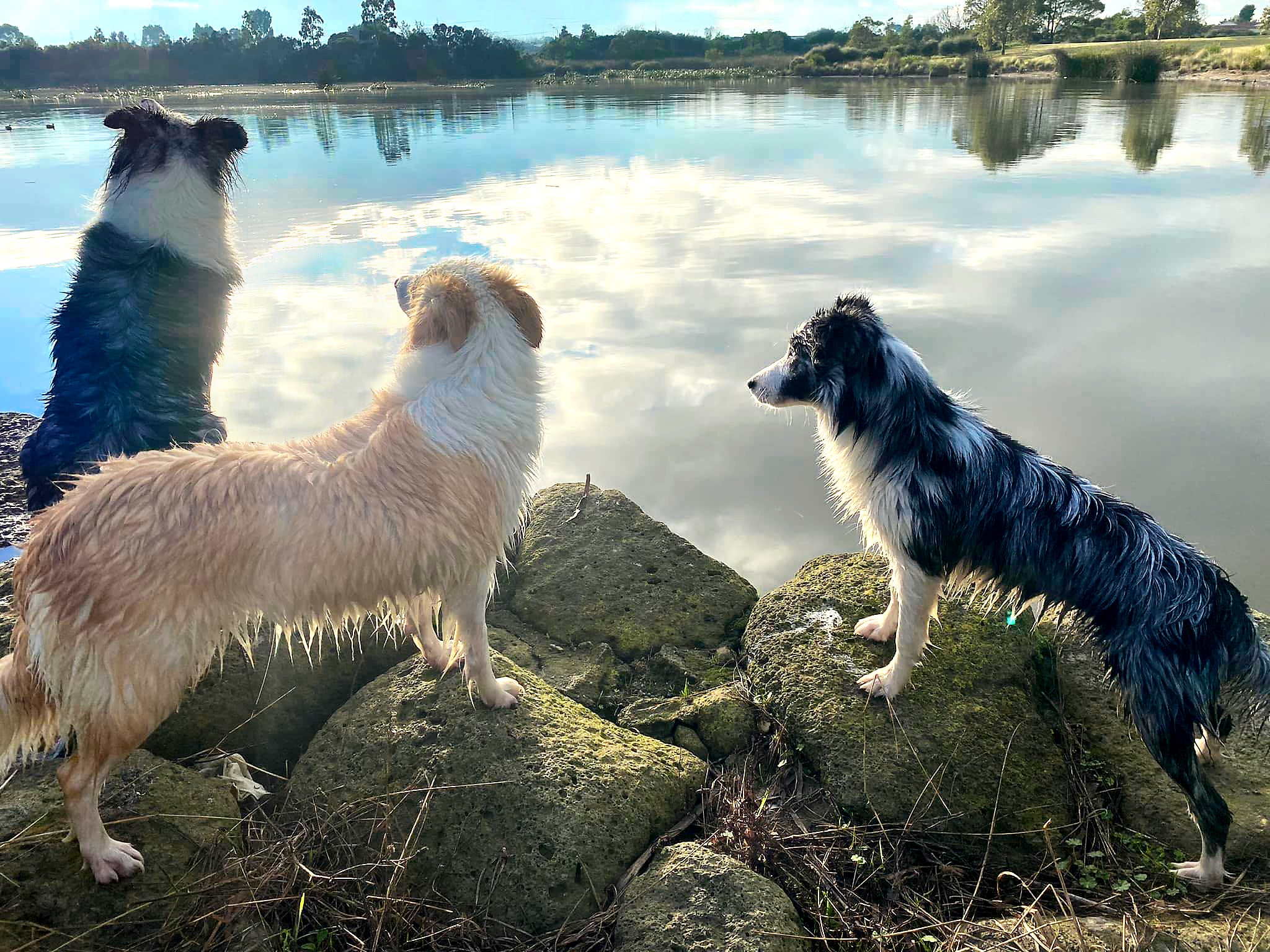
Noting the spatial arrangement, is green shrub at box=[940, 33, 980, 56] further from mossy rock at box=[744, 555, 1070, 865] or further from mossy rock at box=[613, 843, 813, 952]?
mossy rock at box=[613, 843, 813, 952]

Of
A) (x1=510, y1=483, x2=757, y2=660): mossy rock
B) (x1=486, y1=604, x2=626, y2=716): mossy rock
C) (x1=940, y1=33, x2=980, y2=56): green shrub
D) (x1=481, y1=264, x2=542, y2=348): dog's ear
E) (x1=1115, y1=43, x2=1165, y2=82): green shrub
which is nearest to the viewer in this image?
(x1=481, y1=264, x2=542, y2=348): dog's ear

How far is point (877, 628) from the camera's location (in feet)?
13.7

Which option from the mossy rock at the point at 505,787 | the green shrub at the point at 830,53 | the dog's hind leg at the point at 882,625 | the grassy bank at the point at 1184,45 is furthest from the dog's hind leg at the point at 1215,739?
the green shrub at the point at 830,53

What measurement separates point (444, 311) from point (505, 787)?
6.89 ft

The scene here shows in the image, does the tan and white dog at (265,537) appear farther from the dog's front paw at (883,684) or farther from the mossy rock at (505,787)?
the dog's front paw at (883,684)

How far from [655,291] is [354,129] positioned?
58.6 ft

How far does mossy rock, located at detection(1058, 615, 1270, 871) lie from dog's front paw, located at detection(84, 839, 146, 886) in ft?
13.6

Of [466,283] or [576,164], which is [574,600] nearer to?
[466,283]

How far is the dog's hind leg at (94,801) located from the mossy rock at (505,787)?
2.23 feet

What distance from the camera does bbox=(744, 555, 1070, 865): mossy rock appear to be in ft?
11.1

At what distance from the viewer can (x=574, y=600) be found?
182 inches

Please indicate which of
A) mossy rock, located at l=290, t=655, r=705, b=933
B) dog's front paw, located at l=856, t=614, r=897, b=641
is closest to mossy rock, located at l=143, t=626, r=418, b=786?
mossy rock, located at l=290, t=655, r=705, b=933

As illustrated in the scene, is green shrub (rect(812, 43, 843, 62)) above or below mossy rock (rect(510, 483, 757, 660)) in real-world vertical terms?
above

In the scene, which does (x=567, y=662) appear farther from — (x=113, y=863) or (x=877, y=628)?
(x=113, y=863)
